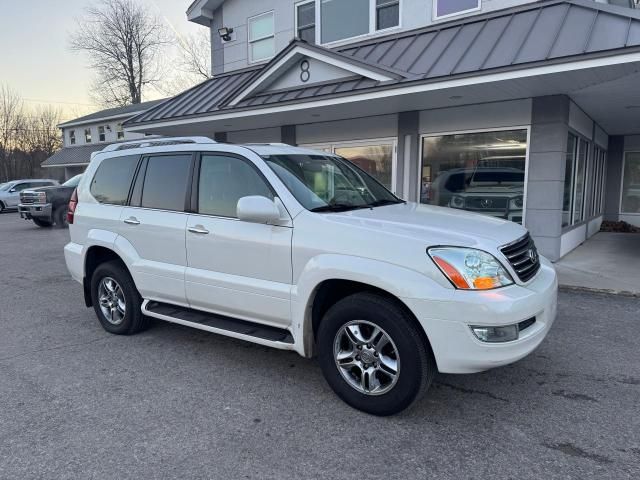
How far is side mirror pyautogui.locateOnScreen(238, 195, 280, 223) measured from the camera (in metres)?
3.46

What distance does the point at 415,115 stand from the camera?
9.57 meters

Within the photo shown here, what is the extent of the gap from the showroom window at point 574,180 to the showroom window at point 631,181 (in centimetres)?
454

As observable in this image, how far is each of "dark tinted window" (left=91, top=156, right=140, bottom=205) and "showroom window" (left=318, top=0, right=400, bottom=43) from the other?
24.4 ft

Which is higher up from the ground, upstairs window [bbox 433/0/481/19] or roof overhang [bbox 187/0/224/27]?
roof overhang [bbox 187/0/224/27]

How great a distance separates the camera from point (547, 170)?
8203 millimetres

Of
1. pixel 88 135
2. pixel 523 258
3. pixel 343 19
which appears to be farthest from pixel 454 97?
pixel 88 135

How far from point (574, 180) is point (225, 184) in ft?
27.2

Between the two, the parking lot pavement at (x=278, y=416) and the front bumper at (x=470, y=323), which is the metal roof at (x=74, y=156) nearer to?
the parking lot pavement at (x=278, y=416)

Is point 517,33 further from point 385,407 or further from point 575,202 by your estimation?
point 385,407

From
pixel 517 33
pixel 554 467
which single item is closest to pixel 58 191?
pixel 517 33

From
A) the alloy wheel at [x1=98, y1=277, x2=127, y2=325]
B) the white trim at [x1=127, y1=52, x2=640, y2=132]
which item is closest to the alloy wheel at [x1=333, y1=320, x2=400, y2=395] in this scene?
the alloy wheel at [x1=98, y1=277, x2=127, y2=325]

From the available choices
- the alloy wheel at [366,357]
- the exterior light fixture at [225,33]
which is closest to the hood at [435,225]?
the alloy wheel at [366,357]

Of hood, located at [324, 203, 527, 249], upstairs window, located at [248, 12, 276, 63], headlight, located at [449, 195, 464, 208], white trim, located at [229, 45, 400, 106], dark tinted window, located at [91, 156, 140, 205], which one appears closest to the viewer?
hood, located at [324, 203, 527, 249]

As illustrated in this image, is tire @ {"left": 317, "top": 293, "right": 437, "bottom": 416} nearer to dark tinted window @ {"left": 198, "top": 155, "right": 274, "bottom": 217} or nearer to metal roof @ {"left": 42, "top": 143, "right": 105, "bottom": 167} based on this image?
dark tinted window @ {"left": 198, "top": 155, "right": 274, "bottom": 217}
